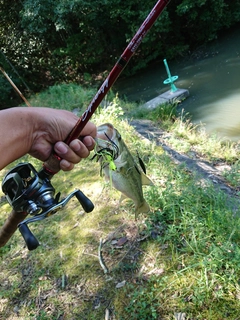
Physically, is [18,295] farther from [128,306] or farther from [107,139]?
[107,139]

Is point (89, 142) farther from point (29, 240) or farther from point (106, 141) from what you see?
point (29, 240)

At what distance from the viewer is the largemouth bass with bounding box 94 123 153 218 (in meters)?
1.66

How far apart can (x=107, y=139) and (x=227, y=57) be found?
494 inches

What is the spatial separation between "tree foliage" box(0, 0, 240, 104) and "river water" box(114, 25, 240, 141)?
3.22 ft

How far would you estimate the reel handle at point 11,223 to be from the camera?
5.71 ft

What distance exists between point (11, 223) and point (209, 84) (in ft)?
32.5

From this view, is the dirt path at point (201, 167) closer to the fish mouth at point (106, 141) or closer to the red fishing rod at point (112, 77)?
the fish mouth at point (106, 141)

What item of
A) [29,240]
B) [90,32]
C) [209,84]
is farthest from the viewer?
[90,32]

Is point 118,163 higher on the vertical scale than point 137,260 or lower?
higher

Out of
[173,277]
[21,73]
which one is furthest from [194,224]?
[21,73]

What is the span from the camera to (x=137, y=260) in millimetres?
2605

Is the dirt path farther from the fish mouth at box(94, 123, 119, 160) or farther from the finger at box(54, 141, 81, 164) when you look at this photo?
the finger at box(54, 141, 81, 164)

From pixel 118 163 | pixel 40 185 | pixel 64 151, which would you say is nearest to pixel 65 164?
pixel 64 151

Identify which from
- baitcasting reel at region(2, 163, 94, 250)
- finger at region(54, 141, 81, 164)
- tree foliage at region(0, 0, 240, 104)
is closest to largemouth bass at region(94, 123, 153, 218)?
finger at region(54, 141, 81, 164)
